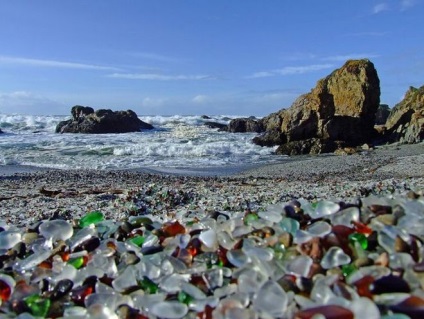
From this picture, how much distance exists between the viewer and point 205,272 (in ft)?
4.95

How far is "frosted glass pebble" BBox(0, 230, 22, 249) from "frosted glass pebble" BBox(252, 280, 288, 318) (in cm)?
124

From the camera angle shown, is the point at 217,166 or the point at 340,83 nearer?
the point at 217,166

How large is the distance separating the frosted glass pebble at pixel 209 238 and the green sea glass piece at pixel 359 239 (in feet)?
1.66

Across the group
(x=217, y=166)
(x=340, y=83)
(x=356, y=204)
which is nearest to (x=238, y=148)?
(x=217, y=166)

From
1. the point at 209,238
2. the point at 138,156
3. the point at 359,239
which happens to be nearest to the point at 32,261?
the point at 209,238

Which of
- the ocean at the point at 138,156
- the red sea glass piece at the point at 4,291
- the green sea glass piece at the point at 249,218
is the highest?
the green sea glass piece at the point at 249,218

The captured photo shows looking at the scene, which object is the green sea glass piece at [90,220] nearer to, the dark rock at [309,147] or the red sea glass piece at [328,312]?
the red sea glass piece at [328,312]

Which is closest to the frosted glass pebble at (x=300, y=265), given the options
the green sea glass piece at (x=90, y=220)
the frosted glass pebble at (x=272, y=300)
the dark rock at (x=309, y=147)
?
the frosted glass pebble at (x=272, y=300)

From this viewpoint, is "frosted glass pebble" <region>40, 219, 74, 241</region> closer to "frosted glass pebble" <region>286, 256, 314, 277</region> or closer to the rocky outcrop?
"frosted glass pebble" <region>286, 256, 314, 277</region>

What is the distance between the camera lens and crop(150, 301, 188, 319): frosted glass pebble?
1.30 metres

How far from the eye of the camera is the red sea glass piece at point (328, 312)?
111cm

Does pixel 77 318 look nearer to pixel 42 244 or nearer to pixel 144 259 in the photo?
pixel 144 259

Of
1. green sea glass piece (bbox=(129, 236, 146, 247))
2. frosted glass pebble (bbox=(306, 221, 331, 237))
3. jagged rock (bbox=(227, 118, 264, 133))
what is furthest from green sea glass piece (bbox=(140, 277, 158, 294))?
jagged rock (bbox=(227, 118, 264, 133))

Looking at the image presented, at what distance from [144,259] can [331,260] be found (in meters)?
0.68
